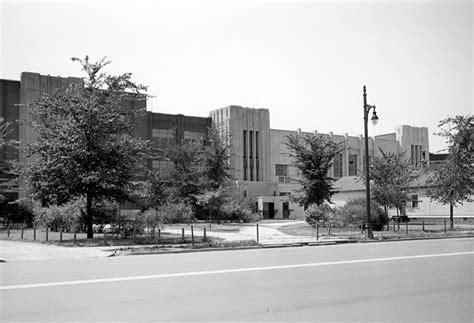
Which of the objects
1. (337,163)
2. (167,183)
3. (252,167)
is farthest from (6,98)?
(337,163)

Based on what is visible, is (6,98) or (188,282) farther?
(6,98)

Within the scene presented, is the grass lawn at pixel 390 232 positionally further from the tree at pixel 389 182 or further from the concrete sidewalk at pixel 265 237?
the tree at pixel 389 182

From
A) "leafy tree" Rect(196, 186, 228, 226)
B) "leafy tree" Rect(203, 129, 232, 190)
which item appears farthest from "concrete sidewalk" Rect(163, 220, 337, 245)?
"leafy tree" Rect(203, 129, 232, 190)

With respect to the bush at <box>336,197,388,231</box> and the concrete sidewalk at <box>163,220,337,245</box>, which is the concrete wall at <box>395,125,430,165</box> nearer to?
the bush at <box>336,197,388,231</box>

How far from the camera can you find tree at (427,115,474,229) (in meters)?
33.3

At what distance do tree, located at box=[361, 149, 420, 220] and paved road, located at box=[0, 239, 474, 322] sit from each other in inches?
788

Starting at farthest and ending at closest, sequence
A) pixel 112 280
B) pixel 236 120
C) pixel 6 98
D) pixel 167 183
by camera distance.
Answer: pixel 236 120
pixel 6 98
pixel 167 183
pixel 112 280

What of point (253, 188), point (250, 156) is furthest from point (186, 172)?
point (250, 156)

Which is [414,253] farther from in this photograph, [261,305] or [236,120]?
[236,120]

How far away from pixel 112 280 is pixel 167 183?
35.5 metres

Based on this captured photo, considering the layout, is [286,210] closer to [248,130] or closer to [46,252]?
[248,130]

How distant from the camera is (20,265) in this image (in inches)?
595

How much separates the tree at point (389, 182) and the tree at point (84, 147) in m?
17.4

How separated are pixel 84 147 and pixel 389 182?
2178cm
